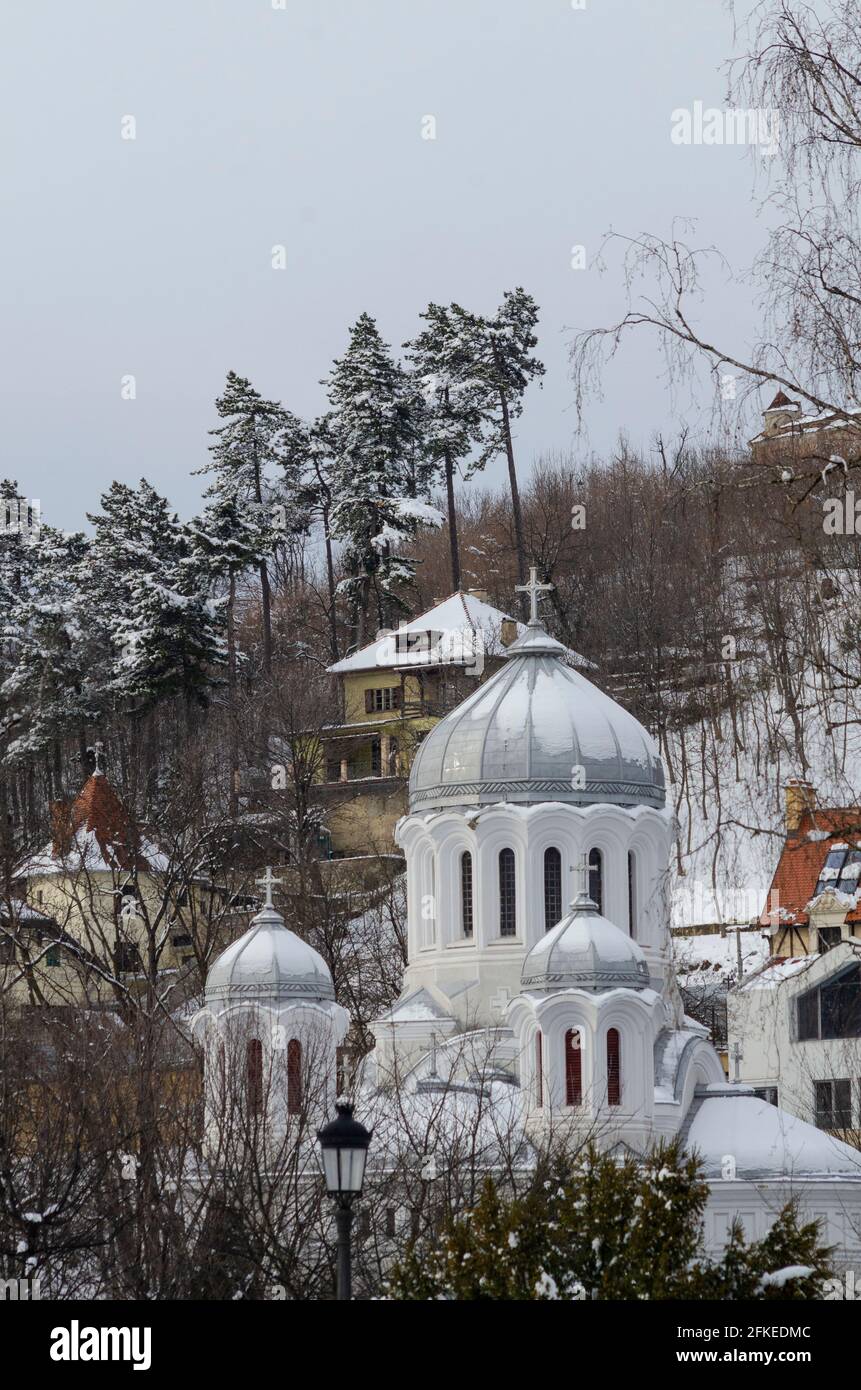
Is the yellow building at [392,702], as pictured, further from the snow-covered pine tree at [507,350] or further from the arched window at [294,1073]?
the arched window at [294,1073]

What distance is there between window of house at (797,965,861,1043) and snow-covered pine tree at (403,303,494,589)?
31.7m

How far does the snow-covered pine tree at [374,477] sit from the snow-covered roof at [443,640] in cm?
160

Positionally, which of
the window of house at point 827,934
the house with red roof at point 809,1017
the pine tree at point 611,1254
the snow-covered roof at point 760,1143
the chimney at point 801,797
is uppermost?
the window of house at point 827,934

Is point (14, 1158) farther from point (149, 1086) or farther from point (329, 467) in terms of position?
point (329, 467)

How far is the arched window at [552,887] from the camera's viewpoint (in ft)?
138

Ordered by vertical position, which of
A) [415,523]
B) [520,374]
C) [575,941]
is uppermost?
[520,374]

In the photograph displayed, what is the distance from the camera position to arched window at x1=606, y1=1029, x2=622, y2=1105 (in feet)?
127

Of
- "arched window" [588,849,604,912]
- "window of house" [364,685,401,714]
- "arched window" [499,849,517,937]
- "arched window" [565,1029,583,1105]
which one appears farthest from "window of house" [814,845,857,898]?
"window of house" [364,685,401,714]

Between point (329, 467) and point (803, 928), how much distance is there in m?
34.9

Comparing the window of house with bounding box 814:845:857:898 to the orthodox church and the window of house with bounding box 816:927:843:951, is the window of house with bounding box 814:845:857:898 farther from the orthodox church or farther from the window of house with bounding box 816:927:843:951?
the orthodox church

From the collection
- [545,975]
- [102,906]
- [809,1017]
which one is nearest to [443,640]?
[102,906]

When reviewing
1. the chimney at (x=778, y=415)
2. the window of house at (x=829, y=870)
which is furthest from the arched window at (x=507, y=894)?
the chimney at (x=778, y=415)
